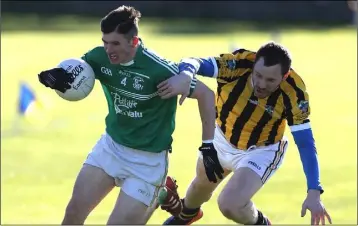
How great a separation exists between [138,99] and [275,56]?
47.0 inches

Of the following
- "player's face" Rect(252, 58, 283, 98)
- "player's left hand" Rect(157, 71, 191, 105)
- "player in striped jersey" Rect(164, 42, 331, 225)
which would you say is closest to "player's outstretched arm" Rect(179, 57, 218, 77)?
"player in striped jersey" Rect(164, 42, 331, 225)

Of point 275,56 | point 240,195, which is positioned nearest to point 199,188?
point 240,195

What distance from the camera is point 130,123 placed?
757 centimetres

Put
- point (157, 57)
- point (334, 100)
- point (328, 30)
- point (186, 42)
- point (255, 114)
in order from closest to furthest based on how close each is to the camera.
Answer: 1. point (157, 57)
2. point (255, 114)
3. point (334, 100)
4. point (186, 42)
5. point (328, 30)

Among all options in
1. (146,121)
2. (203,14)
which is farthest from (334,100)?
(203,14)

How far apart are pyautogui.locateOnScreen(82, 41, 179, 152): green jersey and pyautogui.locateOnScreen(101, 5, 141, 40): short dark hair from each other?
0.78ft

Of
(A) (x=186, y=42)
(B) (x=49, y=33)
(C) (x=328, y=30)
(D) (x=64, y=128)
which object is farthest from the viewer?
(C) (x=328, y=30)

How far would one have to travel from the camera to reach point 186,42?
26359mm

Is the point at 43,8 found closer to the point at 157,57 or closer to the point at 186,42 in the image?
the point at 186,42

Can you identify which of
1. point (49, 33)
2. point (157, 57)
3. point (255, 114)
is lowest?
point (49, 33)

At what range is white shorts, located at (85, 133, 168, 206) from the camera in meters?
7.57

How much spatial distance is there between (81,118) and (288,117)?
832cm

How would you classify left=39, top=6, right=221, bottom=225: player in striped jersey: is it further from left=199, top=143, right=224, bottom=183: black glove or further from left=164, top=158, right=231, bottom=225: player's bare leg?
left=164, top=158, right=231, bottom=225: player's bare leg

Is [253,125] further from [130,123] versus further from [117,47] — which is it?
[117,47]
